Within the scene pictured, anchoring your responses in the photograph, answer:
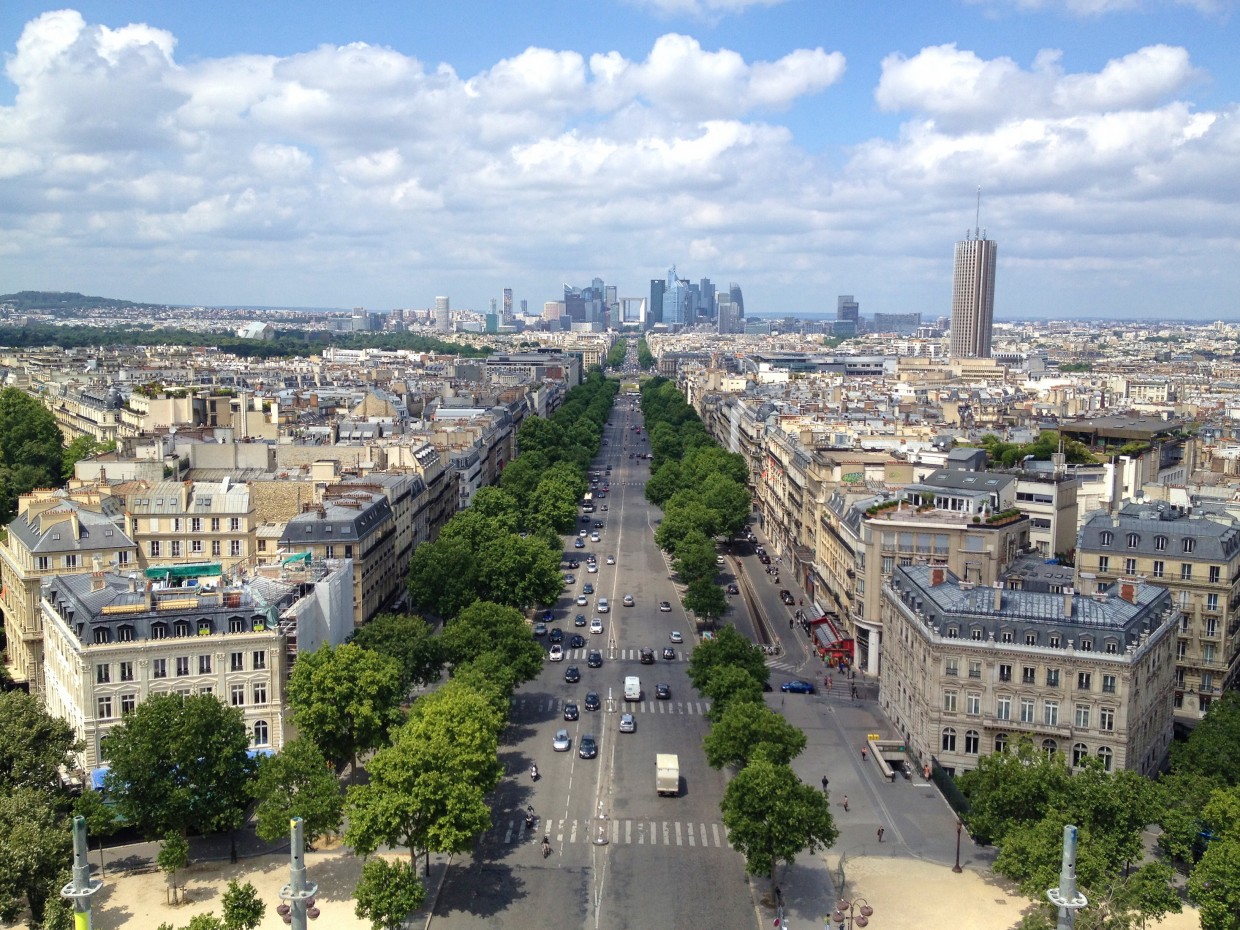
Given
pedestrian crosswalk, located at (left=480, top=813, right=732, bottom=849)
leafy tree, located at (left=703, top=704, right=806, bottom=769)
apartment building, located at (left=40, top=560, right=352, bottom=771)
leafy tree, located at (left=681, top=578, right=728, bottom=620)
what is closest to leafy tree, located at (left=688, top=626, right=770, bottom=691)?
leafy tree, located at (left=703, top=704, right=806, bottom=769)

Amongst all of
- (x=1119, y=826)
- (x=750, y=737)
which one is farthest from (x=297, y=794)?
(x=1119, y=826)

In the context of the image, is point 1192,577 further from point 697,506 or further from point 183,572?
point 183,572

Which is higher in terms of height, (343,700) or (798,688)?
(343,700)

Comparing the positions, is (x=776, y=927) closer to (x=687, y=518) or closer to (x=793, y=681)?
(x=793, y=681)

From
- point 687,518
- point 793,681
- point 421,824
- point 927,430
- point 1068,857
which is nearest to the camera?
point 1068,857

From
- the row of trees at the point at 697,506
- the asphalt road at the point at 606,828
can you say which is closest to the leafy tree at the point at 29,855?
the asphalt road at the point at 606,828

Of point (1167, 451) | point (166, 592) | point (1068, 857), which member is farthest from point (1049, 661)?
point (1167, 451)
